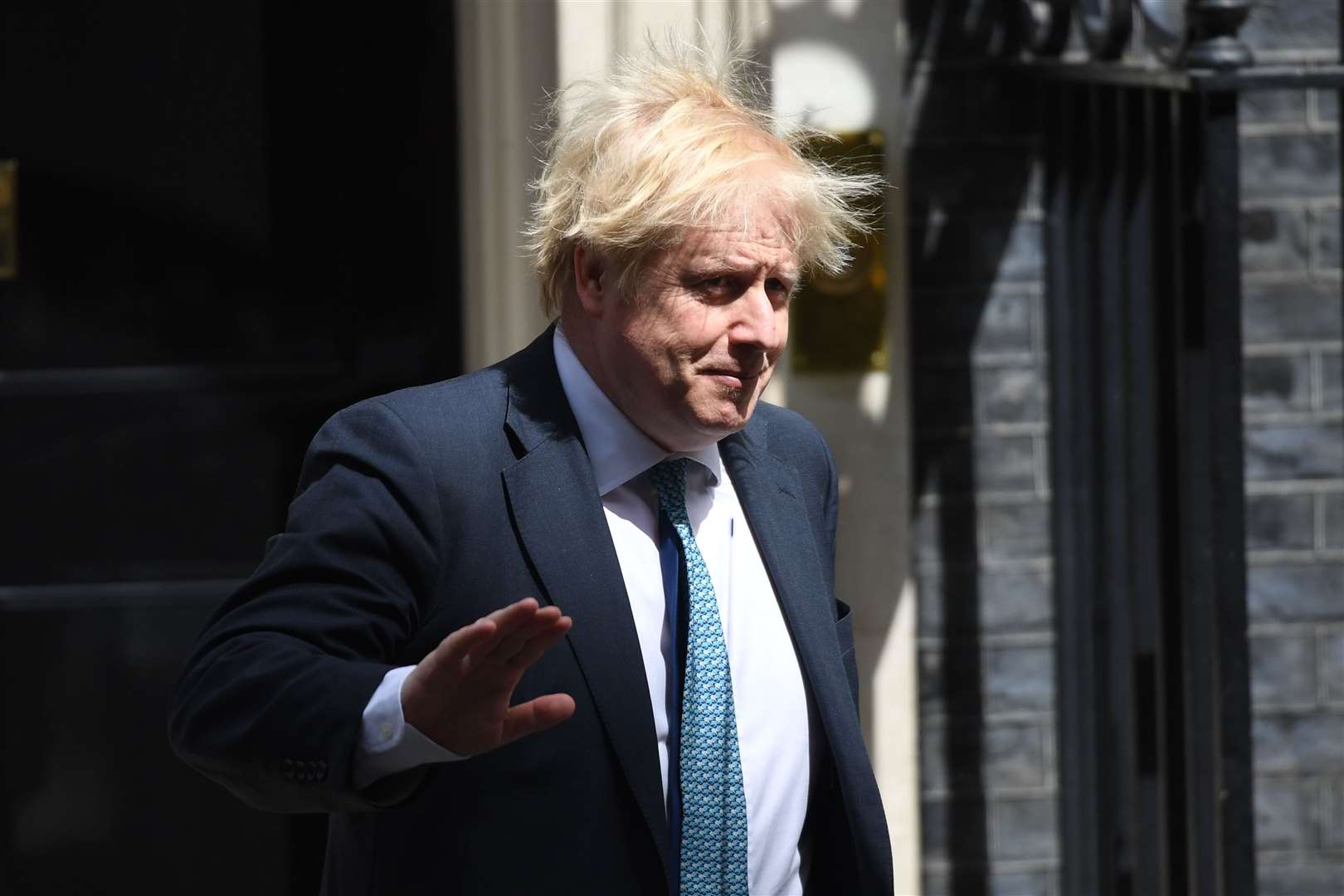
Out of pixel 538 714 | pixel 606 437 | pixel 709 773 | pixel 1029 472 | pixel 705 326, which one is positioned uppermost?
pixel 705 326

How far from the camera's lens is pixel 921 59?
3.32 meters

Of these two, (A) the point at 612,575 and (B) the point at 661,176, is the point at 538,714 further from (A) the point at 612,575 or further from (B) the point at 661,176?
(B) the point at 661,176

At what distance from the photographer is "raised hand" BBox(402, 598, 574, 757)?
1.40 m

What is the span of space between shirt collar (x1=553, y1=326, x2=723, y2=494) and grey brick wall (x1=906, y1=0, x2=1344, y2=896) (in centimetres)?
154

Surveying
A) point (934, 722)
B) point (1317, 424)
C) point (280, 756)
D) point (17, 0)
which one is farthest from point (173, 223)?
point (1317, 424)

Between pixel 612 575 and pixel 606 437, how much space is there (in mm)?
187

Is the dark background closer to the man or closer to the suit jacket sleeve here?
the man

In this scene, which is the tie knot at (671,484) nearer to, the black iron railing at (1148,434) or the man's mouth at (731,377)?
the man's mouth at (731,377)

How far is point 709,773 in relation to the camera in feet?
5.88

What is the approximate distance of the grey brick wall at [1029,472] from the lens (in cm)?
335

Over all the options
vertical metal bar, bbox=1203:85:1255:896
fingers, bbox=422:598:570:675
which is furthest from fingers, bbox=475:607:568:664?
vertical metal bar, bbox=1203:85:1255:896

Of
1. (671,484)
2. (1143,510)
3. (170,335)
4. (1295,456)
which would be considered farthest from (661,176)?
(1295,456)

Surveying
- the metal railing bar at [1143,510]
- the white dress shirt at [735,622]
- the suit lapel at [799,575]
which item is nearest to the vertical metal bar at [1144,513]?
the metal railing bar at [1143,510]

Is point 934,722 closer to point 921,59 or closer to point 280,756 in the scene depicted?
point 921,59
